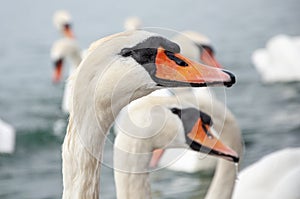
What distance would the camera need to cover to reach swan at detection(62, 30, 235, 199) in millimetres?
1370

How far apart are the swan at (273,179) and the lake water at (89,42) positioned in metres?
0.66

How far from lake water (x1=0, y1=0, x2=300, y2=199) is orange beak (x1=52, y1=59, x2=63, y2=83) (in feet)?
0.40

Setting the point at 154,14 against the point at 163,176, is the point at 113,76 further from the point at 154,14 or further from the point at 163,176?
the point at 154,14

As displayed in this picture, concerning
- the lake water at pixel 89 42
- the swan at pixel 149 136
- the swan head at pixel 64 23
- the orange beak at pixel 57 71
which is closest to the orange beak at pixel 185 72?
the swan at pixel 149 136

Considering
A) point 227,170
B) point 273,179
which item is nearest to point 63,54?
point 273,179

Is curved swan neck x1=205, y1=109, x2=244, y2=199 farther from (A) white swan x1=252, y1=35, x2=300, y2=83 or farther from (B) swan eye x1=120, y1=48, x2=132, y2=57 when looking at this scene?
(A) white swan x1=252, y1=35, x2=300, y2=83

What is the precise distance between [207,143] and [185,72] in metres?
0.63

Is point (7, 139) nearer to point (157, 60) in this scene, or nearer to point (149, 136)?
point (149, 136)

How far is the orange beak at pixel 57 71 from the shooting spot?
5.14 metres

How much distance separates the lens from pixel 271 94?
16.8ft

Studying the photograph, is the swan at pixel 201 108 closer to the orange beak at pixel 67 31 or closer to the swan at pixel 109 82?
the swan at pixel 109 82

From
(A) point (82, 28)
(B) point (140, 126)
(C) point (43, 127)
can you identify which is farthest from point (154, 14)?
(B) point (140, 126)

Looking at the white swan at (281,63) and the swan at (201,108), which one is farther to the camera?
the white swan at (281,63)

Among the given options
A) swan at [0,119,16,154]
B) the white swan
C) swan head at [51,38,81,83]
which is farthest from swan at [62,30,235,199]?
the white swan
